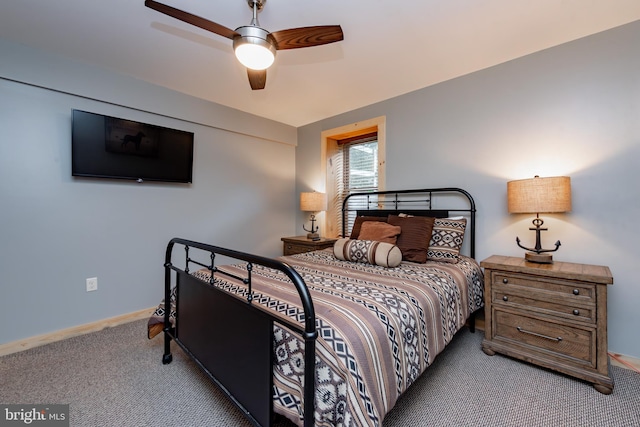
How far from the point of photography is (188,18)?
4.81 feet

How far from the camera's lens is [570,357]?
1.71 m

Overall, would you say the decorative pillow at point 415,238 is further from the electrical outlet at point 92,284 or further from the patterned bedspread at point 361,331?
the electrical outlet at point 92,284

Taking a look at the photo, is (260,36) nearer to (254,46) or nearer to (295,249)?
(254,46)

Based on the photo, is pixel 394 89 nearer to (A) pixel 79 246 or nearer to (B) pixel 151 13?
(B) pixel 151 13

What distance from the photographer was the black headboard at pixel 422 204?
2.55 m

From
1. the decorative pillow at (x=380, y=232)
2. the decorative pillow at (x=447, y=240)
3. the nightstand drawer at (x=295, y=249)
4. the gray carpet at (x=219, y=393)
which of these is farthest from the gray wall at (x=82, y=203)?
the decorative pillow at (x=447, y=240)

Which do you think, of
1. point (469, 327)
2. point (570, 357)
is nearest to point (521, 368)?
point (570, 357)

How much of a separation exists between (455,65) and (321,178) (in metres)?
2.02

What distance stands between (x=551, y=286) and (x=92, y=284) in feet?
11.9

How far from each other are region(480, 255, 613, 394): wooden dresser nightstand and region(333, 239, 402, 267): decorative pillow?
2.16 ft

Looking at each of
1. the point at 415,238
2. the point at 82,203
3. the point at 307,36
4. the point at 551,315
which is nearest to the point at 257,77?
the point at 307,36

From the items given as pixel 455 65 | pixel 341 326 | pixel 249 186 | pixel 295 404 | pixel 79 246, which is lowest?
pixel 295 404

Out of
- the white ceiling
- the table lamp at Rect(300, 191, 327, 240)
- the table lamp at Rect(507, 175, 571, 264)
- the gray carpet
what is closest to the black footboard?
the gray carpet

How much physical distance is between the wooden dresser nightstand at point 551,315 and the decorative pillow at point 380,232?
70cm
